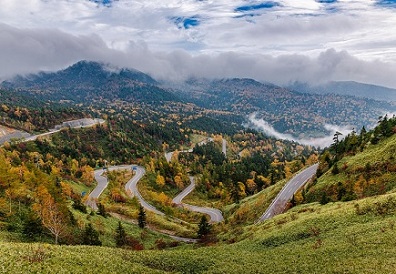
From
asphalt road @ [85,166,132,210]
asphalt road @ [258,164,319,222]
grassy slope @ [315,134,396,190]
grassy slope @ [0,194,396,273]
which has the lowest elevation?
asphalt road @ [85,166,132,210]

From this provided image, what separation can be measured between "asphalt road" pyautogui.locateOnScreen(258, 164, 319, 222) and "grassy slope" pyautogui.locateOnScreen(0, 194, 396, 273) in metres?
49.6

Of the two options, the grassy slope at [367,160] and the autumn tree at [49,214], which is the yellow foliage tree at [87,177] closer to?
the autumn tree at [49,214]

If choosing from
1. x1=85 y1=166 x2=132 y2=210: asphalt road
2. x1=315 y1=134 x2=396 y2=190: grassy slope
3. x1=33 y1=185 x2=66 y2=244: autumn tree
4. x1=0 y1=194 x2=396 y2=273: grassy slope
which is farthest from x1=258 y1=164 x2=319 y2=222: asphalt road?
x1=85 y1=166 x2=132 y2=210: asphalt road

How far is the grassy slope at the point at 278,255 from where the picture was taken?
36778 mm

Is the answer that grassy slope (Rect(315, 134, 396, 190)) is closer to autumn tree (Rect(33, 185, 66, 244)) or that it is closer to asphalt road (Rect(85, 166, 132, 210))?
autumn tree (Rect(33, 185, 66, 244))

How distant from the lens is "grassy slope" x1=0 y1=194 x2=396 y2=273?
121 feet

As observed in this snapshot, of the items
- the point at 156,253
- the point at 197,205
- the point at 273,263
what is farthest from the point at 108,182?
the point at 273,263

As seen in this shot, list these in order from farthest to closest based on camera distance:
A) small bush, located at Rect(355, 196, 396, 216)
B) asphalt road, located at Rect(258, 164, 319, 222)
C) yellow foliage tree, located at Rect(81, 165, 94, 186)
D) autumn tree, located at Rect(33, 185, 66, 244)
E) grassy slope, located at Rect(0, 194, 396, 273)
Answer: yellow foliage tree, located at Rect(81, 165, 94, 186) → asphalt road, located at Rect(258, 164, 319, 222) → autumn tree, located at Rect(33, 185, 66, 244) → small bush, located at Rect(355, 196, 396, 216) → grassy slope, located at Rect(0, 194, 396, 273)

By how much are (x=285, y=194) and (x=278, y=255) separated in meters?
79.9

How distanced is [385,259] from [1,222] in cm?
6939

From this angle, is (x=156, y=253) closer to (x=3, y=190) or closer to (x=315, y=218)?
(x=315, y=218)

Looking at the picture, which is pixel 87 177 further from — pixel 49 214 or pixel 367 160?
pixel 367 160

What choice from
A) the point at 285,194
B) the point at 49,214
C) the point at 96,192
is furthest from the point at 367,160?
the point at 96,192

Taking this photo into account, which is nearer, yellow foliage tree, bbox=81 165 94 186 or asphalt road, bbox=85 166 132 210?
asphalt road, bbox=85 166 132 210
